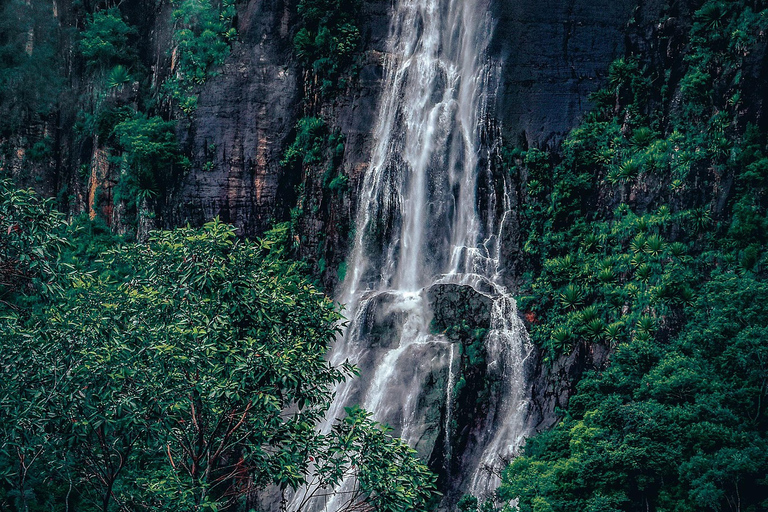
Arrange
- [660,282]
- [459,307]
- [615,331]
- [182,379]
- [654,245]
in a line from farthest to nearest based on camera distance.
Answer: [459,307] → [654,245] → [615,331] → [660,282] → [182,379]

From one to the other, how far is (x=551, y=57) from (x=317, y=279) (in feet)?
30.2

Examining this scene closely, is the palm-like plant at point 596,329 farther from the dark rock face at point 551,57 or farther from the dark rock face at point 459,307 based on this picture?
the dark rock face at point 551,57

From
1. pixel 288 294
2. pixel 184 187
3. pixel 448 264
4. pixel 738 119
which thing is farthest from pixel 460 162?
pixel 288 294

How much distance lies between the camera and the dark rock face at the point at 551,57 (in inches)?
804

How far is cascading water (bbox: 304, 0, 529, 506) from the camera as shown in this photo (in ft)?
58.1

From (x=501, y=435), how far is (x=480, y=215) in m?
5.99

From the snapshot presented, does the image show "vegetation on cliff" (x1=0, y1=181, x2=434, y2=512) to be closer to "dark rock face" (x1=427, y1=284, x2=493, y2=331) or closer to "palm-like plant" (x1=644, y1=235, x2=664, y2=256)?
"dark rock face" (x1=427, y1=284, x2=493, y2=331)

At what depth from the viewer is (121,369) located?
8.96 m

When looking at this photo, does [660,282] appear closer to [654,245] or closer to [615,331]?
[654,245]

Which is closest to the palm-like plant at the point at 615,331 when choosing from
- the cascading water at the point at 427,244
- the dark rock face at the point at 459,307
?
the cascading water at the point at 427,244

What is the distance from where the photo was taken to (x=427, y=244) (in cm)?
2048

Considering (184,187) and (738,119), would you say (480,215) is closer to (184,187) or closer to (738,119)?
(738,119)

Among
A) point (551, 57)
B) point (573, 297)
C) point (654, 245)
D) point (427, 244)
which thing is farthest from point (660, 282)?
point (551, 57)

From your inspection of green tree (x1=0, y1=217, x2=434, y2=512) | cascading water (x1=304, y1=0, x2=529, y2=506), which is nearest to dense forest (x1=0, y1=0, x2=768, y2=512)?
green tree (x1=0, y1=217, x2=434, y2=512)
